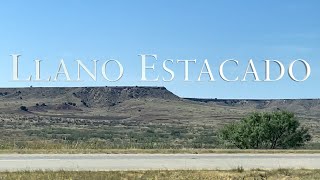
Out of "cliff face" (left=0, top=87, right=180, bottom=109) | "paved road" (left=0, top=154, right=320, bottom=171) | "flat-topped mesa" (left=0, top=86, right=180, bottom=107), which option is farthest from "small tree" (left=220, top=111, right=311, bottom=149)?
"flat-topped mesa" (left=0, top=86, right=180, bottom=107)

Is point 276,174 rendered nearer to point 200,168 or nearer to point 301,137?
point 200,168

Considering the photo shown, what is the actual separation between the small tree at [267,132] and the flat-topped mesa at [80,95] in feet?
445

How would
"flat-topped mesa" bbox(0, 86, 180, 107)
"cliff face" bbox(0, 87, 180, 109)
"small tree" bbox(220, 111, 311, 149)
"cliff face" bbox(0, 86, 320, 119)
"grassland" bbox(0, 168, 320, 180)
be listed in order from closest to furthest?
"grassland" bbox(0, 168, 320, 180), "small tree" bbox(220, 111, 311, 149), "cliff face" bbox(0, 86, 320, 119), "cliff face" bbox(0, 87, 180, 109), "flat-topped mesa" bbox(0, 86, 180, 107)

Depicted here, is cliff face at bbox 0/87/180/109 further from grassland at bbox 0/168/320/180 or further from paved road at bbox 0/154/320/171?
grassland at bbox 0/168/320/180

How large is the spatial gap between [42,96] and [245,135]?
485 feet

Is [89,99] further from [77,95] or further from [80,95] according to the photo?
[77,95]

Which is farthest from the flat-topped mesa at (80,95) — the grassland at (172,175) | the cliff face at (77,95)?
the grassland at (172,175)

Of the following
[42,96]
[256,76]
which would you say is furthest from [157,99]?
[256,76]

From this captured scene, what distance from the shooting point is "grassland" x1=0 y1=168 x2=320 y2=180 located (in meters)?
16.4

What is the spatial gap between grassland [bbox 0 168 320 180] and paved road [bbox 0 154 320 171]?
1316mm

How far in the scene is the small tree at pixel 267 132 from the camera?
3994 centimetres

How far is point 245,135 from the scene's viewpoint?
4003cm

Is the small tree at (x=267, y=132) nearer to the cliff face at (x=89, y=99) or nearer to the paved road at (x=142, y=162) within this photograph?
the paved road at (x=142, y=162)

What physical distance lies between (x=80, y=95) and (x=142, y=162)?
16915 centimetres
